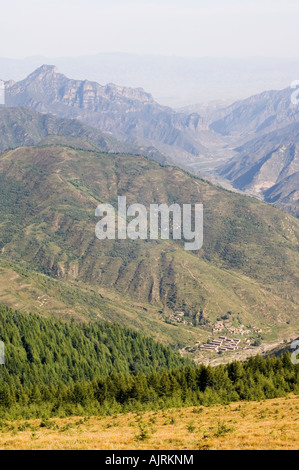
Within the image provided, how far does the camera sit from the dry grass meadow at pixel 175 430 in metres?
40.5

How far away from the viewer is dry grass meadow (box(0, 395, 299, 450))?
40.5 m

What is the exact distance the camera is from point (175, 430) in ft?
167

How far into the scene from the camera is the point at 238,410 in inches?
2498

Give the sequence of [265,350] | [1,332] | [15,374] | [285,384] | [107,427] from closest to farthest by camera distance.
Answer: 1. [107,427]
2. [285,384]
3. [15,374]
4. [1,332]
5. [265,350]

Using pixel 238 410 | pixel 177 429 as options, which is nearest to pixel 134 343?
pixel 238 410

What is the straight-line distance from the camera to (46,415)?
227ft

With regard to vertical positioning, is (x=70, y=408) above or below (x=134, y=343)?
above

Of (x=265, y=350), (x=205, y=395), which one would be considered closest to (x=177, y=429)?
(x=205, y=395)

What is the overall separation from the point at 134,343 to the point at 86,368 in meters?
28.2

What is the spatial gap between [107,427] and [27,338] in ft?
228

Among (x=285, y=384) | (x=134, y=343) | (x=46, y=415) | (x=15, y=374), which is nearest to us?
(x=46, y=415)

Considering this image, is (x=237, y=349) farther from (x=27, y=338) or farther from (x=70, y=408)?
(x=70, y=408)

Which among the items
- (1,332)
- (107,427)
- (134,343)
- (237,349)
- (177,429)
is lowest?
(237,349)

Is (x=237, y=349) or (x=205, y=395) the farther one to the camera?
(x=237, y=349)
